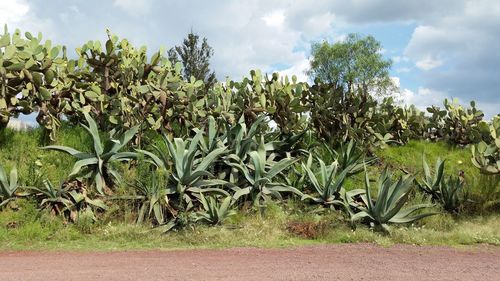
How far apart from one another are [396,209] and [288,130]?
358 cm

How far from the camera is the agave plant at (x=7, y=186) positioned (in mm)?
8094

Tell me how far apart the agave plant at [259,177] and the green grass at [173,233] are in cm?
31

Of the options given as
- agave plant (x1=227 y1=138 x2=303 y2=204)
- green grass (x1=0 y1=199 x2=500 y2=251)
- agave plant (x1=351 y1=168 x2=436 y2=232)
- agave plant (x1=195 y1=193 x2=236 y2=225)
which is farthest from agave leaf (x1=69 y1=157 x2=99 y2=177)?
agave plant (x1=351 y1=168 x2=436 y2=232)

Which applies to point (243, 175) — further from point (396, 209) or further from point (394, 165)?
point (394, 165)

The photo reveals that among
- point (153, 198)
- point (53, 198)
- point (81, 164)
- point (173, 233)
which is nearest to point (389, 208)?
point (173, 233)

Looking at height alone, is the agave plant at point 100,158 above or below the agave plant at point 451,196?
above

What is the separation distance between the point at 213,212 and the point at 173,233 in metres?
0.69

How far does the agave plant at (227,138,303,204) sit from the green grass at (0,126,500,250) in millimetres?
314

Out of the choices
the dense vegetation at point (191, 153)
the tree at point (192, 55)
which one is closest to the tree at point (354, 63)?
the tree at point (192, 55)

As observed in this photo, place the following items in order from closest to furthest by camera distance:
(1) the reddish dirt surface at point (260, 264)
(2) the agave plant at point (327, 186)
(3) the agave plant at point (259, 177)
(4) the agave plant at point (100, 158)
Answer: (1) the reddish dirt surface at point (260, 264), (4) the agave plant at point (100, 158), (3) the agave plant at point (259, 177), (2) the agave plant at point (327, 186)

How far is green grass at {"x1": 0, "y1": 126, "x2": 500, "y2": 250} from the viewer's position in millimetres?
7277

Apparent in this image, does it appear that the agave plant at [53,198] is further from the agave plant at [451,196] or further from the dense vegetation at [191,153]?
the agave plant at [451,196]

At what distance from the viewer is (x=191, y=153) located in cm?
835

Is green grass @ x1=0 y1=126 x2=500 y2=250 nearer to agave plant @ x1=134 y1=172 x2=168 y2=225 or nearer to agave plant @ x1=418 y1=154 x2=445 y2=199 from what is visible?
agave plant @ x1=134 y1=172 x2=168 y2=225
